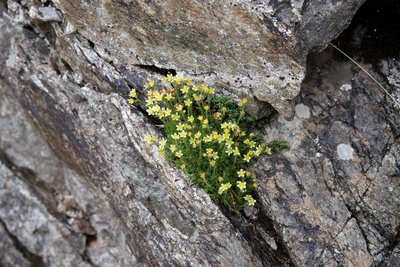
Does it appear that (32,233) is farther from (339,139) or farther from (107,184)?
(339,139)

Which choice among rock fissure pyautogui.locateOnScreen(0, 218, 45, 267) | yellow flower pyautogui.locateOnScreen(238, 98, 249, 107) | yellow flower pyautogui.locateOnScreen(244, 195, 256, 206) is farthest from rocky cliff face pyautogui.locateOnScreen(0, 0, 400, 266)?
rock fissure pyautogui.locateOnScreen(0, 218, 45, 267)

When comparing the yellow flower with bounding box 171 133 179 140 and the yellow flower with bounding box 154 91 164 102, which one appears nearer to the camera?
the yellow flower with bounding box 171 133 179 140

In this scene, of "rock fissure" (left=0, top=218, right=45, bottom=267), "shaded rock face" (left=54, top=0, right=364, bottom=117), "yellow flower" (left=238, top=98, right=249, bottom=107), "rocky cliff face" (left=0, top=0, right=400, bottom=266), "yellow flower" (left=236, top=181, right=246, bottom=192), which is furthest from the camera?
"rock fissure" (left=0, top=218, right=45, bottom=267)

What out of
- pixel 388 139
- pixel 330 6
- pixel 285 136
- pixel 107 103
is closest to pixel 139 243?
pixel 107 103

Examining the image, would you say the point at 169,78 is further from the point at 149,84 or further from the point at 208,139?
the point at 208,139

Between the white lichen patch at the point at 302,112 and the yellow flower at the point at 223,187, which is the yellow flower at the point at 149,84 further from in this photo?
the white lichen patch at the point at 302,112

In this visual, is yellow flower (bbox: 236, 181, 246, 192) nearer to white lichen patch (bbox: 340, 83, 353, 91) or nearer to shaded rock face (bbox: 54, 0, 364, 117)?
shaded rock face (bbox: 54, 0, 364, 117)

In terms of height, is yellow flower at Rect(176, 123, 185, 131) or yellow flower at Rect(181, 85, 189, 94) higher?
yellow flower at Rect(181, 85, 189, 94)

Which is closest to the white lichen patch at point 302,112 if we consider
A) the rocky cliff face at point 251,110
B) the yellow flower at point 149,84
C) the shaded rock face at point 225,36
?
the rocky cliff face at point 251,110
